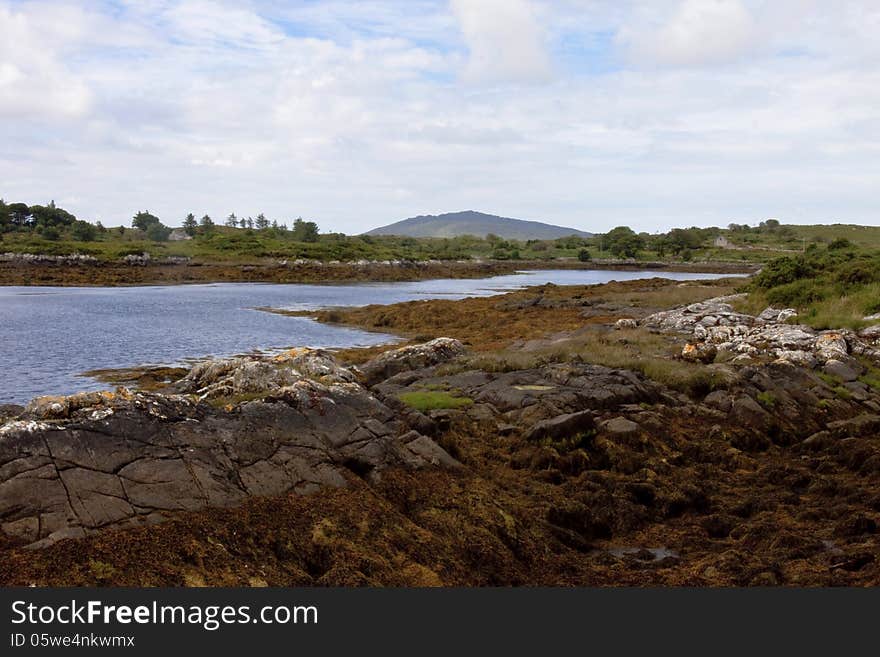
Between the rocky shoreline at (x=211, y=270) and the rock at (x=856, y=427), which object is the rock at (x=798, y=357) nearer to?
the rock at (x=856, y=427)

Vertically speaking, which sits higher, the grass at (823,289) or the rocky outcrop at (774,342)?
the grass at (823,289)

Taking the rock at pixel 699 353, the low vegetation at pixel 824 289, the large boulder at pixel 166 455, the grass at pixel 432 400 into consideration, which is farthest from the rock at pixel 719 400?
the low vegetation at pixel 824 289

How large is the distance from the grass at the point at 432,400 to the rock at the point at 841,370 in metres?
12.0

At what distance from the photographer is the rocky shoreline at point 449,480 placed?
25.6 ft

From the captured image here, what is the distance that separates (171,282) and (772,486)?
81.9 m

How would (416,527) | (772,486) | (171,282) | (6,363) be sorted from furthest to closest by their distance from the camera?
(171,282) → (6,363) → (772,486) → (416,527)

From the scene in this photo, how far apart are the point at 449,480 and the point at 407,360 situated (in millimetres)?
10970

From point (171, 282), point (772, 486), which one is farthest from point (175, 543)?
point (171, 282)

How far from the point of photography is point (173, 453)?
29.5 ft

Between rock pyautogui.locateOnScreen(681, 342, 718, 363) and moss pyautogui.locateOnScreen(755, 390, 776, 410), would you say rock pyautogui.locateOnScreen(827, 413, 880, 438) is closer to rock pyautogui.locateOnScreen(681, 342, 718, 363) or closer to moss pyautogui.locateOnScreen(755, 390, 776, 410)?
moss pyautogui.locateOnScreen(755, 390, 776, 410)

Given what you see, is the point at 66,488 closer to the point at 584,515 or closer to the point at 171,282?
the point at 584,515

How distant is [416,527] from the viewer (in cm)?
937

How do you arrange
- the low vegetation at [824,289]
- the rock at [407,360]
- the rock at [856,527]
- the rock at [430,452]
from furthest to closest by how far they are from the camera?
the low vegetation at [824,289]
the rock at [407,360]
the rock at [430,452]
the rock at [856,527]

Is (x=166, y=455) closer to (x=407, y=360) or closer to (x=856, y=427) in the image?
(x=407, y=360)
